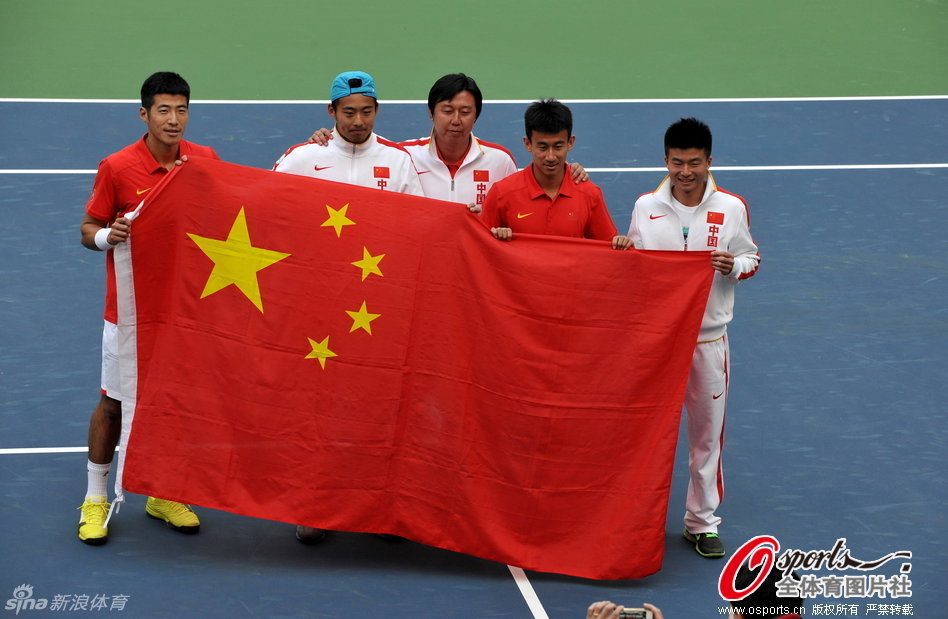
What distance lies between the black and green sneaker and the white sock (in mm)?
3153

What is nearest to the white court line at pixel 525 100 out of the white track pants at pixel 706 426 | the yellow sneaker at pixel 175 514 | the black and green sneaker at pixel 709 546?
the yellow sneaker at pixel 175 514

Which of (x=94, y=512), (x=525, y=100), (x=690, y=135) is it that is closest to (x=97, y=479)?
(x=94, y=512)

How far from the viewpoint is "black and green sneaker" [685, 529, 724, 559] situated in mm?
6516

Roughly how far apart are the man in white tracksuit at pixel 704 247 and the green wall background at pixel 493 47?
7236 millimetres

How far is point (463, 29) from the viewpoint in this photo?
1512cm

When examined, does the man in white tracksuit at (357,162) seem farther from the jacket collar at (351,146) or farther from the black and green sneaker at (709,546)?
the black and green sneaker at (709,546)

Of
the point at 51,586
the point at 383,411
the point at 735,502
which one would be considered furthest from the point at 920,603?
the point at 51,586

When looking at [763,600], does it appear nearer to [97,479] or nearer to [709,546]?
[709,546]

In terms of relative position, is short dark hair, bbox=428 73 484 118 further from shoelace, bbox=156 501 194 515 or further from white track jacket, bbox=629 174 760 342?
shoelace, bbox=156 501 194 515

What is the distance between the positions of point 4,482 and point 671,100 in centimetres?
859

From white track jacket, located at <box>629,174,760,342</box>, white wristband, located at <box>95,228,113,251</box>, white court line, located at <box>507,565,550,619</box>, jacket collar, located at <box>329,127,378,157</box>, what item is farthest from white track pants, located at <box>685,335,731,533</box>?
white wristband, located at <box>95,228,113,251</box>

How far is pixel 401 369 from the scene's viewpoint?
6.32m

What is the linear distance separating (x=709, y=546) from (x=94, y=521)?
3213mm

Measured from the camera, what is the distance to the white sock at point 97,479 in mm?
6590
